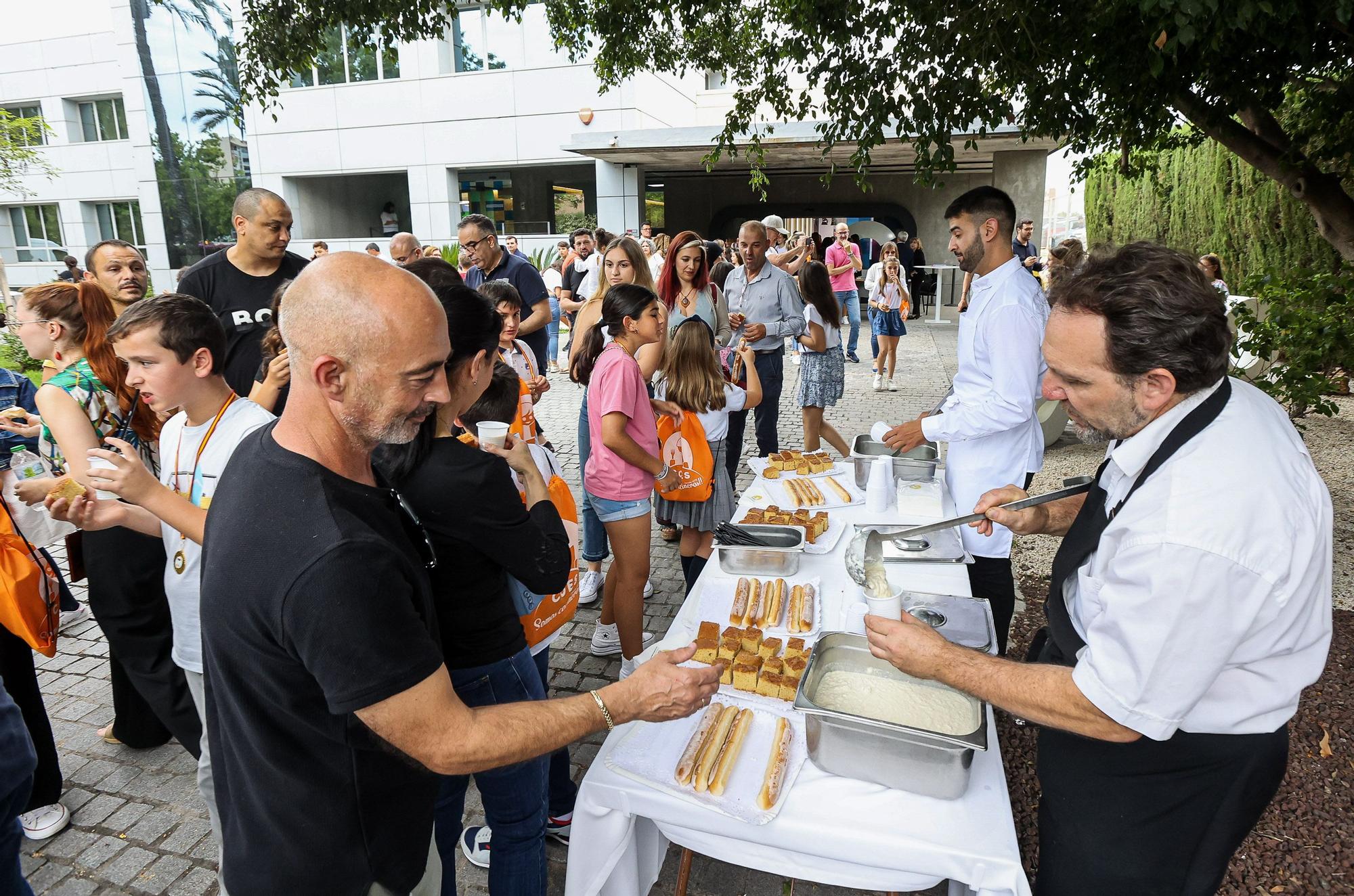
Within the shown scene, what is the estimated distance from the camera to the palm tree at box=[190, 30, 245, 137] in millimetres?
21109

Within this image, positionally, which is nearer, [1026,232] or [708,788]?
[708,788]

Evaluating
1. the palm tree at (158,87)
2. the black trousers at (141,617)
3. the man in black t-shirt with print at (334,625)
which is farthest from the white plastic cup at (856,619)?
the palm tree at (158,87)

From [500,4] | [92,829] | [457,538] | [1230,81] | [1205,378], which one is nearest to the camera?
[1205,378]

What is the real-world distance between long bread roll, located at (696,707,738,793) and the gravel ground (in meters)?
1.43

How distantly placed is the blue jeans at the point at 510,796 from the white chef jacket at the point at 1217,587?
1.41m

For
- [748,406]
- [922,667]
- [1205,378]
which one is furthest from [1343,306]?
[922,667]

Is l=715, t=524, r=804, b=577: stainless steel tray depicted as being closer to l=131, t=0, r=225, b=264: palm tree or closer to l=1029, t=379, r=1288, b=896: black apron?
l=1029, t=379, r=1288, b=896: black apron

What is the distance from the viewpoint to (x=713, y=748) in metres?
1.87

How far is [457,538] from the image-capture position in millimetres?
1829

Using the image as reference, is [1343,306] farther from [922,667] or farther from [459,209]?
[459,209]

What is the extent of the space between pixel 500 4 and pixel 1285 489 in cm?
573

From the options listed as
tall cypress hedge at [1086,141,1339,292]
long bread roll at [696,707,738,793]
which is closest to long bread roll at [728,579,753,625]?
long bread roll at [696,707,738,793]

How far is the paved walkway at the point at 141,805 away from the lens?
266 centimetres

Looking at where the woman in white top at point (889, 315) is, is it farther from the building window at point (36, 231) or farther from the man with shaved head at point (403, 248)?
the building window at point (36, 231)
